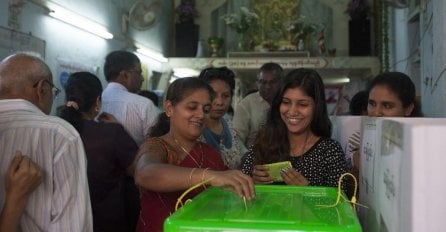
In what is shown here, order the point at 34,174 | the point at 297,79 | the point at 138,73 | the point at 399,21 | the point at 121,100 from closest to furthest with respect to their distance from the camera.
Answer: the point at 34,174 < the point at 297,79 < the point at 121,100 < the point at 138,73 < the point at 399,21

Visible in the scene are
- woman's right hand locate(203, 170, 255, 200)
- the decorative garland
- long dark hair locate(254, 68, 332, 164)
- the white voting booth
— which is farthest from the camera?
the decorative garland

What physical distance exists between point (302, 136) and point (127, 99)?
146 cm

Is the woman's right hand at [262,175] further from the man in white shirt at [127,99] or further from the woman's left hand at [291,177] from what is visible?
the man in white shirt at [127,99]

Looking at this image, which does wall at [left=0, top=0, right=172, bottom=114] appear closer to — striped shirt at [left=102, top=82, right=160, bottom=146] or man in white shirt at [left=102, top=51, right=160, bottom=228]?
man in white shirt at [left=102, top=51, right=160, bottom=228]

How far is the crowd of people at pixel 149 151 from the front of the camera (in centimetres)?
116

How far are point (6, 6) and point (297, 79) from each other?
235 cm

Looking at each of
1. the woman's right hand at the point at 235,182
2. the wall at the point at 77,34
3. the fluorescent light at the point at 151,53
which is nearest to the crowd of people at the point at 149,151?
the woman's right hand at the point at 235,182

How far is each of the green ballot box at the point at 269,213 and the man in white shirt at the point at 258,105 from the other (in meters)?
1.85

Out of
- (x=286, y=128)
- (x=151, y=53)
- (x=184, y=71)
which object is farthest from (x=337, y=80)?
(x=286, y=128)

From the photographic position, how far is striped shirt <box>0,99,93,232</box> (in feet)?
4.17

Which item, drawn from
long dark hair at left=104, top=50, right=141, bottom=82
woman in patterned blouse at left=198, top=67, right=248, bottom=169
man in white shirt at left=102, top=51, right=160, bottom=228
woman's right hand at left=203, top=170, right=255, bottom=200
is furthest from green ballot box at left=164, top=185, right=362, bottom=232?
long dark hair at left=104, top=50, right=141, bottom=82

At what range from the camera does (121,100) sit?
2.78 m

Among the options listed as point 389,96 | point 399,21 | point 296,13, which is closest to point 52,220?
point 389,96

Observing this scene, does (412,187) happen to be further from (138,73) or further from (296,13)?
(296,13)
